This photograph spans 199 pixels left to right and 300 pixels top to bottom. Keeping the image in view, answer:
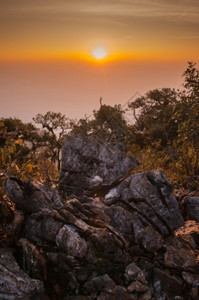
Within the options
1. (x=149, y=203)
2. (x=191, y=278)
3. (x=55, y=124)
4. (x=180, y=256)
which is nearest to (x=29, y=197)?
(x=149, y=203)

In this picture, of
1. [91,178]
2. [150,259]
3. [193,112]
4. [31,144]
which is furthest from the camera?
[31,144]

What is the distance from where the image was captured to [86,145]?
819 inches

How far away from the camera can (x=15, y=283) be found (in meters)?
12.6

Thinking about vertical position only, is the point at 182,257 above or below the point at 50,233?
below

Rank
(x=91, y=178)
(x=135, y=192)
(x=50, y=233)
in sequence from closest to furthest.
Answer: (x=50, y=233) < (x=135, y=192) < (x=91, y=178)

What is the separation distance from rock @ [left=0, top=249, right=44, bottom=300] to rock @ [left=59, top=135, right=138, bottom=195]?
7.47m

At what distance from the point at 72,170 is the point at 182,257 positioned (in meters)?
8.51

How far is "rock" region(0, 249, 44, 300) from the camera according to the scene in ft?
40.7

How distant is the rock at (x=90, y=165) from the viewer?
20078 mm

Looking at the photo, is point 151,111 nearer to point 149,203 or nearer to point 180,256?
point 149,203

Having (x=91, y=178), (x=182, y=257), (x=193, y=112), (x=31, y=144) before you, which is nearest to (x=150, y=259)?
(x=182, y=257)

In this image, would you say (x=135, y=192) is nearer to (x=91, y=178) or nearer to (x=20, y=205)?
(x=91, y=178)

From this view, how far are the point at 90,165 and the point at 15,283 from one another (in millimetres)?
9451

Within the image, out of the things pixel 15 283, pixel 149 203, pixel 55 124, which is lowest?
pixel 15 283
